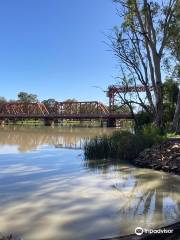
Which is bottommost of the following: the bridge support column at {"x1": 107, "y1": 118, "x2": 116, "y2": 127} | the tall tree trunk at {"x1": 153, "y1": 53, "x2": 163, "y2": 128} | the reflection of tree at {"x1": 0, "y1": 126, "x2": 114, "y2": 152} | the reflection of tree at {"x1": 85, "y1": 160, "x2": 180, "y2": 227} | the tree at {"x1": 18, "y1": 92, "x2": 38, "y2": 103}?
the reflection of tree at {"x1": 85, "y1": 160, "x2": 180, "y2": 227}

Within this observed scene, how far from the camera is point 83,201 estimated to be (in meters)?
8.65

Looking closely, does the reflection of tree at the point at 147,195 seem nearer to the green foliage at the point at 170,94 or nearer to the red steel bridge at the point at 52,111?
the green foliage at the point at 170,94

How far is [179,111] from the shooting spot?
20672 mm

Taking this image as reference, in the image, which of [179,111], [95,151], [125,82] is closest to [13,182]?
[95,151]

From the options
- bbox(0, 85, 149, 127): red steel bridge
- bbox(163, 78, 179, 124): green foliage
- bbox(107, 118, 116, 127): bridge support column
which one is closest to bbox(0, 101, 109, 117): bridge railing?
bbox(0, 85, 149, 127): red steel bridge

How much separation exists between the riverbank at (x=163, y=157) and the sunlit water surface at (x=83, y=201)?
50 cm

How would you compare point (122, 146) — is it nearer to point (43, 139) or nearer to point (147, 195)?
point (147, 195)

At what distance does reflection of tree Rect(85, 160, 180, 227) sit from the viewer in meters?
7.42

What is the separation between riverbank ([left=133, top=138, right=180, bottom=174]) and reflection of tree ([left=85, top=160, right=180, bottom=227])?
420 mm

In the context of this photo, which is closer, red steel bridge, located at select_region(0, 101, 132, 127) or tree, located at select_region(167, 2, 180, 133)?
tree, located at select_region(167, 2, 180, 133)

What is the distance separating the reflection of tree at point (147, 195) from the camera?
292 inches

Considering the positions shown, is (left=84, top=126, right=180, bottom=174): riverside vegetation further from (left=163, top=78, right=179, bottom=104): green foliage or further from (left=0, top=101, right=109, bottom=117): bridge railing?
(left=0, top=101, right=109, bottom=117): bridge railing

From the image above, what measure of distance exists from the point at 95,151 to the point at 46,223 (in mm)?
10519

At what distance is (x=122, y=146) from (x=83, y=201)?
8.13 metres
